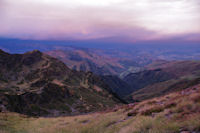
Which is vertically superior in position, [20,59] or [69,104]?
[20,59]

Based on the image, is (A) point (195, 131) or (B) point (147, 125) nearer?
(A) point (195, 131)

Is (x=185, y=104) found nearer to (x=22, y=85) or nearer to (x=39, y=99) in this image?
(x=39, y=99)

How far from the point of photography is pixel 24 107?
7562 cm

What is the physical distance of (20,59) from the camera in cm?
14675

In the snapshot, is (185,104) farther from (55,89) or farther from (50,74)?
(50,74)

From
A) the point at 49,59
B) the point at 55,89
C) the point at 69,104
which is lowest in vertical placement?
the point at 69,104

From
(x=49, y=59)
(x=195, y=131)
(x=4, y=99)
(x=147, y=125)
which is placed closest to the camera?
(x=195, y=131)

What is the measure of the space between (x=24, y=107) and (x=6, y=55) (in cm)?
8521

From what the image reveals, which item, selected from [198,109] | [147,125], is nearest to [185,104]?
[198,109]

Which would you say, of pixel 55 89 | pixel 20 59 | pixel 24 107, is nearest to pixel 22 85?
pixel 55 89

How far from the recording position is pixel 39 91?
309ft

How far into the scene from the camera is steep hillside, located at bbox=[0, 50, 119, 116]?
76.6 meters

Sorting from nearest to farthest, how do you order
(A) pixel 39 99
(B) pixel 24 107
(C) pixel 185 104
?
(C) pixel 185 104 → (B) pixel 24 107 → (A) pixel 39 99

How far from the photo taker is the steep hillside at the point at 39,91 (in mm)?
76644
